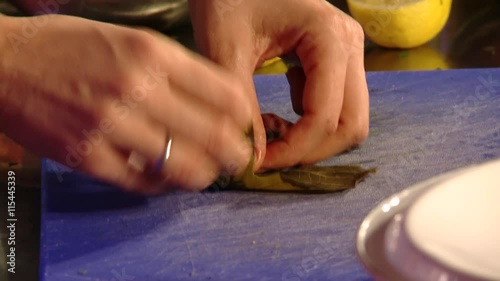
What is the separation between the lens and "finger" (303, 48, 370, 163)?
87 centimetres

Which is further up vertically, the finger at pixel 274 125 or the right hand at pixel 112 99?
the right hand at pixel 112 99

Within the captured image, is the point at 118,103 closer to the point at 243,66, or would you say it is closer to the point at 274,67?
the point at 243,66

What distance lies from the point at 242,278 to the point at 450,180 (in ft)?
0.84

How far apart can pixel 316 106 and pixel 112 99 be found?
0.29 meters

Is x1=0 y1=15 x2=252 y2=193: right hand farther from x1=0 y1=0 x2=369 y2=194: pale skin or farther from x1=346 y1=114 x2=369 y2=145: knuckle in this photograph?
x1=346 y1=114 x2=369 y2=145: knuckle

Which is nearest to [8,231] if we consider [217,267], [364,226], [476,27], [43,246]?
[43,246]

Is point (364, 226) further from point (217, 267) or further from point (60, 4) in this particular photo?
point (60, 4)

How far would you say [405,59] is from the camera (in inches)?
48.5

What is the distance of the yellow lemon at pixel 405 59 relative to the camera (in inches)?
47.6

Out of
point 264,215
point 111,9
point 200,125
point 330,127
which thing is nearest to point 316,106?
point 330,127

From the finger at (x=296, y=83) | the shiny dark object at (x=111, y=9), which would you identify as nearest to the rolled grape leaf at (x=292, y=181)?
the finger at (x=296, y=83)

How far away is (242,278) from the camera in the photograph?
0.69 m

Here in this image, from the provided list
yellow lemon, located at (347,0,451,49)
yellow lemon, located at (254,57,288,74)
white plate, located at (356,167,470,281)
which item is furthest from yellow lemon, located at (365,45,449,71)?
white plate, located at (356,167,470,281)

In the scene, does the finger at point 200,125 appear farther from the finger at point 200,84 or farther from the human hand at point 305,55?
the human hand at point 305,55
